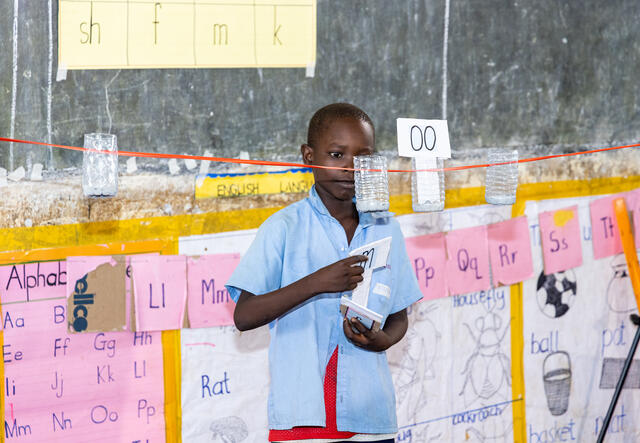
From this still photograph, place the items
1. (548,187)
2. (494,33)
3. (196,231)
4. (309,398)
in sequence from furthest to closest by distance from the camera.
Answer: (548,187) → (494,33) → (196,231) → (309,398)

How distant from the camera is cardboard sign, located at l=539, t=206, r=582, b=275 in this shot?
264 centimetres

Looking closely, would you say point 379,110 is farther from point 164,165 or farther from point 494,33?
point 164,165

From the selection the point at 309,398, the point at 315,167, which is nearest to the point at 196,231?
the point at 315,167

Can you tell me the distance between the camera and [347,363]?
1.56 metres

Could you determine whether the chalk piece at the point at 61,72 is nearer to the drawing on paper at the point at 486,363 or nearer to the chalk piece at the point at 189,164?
the chalk piece at the point at 189,164

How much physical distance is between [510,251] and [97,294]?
1.35 meters

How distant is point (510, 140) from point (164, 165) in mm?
1137

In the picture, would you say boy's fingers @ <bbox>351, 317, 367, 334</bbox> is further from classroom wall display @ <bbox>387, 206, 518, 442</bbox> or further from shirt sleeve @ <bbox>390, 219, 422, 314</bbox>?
classroom wall display @ <bbox>387, 206, 518, 442</bbox>

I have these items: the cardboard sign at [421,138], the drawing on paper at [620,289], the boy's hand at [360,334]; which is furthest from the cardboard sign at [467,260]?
the boy's hand at [360,334]

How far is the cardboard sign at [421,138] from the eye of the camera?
1704 millimetres

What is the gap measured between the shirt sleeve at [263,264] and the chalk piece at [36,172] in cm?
62

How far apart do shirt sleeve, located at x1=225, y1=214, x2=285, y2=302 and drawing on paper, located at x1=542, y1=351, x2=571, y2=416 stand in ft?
4.72

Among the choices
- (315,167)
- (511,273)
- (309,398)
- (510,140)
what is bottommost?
(309,398)

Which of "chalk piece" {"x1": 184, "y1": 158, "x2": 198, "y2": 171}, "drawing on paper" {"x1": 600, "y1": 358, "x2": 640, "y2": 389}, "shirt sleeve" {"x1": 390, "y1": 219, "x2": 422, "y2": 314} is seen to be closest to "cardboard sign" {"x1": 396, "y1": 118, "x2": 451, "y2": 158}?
"shirt sleeve" {"x1": 390, "y1": 219, "x2": 422, "y2": 314}
